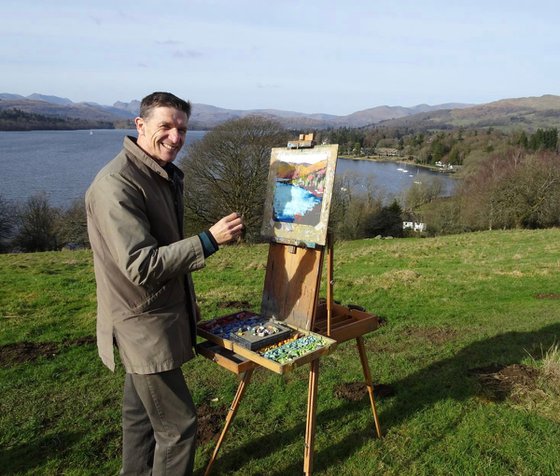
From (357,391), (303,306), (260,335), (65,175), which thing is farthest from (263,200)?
→ (65,175)

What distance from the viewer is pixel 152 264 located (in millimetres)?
2816

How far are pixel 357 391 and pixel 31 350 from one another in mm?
5654

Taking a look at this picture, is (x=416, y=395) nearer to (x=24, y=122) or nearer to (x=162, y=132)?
(x=162, y=132)

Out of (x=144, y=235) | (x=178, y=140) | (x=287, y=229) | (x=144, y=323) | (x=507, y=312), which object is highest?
(x=178, y=140)

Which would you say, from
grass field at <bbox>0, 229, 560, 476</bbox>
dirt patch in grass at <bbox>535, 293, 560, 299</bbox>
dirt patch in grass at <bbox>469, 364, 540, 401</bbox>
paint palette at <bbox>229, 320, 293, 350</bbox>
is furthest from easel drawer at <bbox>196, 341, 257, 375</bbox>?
dirt patch in grass at <bbox>535, 293, 560, 299</bbox>

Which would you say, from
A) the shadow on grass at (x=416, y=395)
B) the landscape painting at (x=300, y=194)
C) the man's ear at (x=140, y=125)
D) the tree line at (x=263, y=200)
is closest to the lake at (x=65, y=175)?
the tree line at (x=263, y=200)

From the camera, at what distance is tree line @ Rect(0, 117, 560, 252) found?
2828cm

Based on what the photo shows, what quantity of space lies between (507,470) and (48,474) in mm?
4550

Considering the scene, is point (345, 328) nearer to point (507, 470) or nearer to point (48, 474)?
point (507, 470)

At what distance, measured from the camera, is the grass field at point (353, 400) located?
4438 millimetres

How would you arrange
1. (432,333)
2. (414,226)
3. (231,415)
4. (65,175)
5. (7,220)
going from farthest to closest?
(65,175)
(414,226)
(7,220)
(432,333)
(231,415)

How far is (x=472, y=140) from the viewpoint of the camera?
8488cm

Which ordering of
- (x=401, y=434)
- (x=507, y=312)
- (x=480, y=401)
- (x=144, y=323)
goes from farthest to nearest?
(x=507, y=312), (x=480, y=401), (x=401, y=434), (x=144, y=323)

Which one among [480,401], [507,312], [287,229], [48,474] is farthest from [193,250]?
[507,312]
